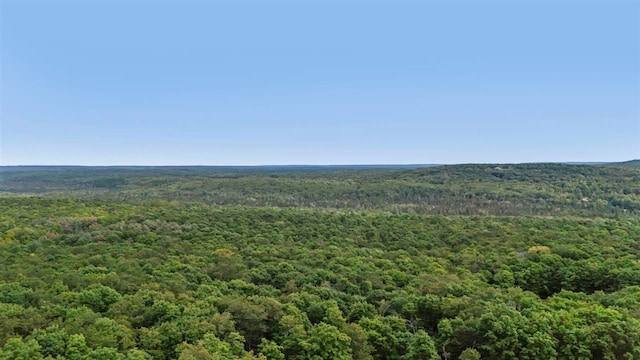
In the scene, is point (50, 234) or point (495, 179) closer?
point (50, 234)

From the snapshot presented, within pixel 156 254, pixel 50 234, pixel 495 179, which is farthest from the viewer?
pixel 495 179

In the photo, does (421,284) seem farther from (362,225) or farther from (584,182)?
(584,182)

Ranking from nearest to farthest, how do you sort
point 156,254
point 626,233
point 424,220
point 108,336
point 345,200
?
point 108,336 → point 156,254 → point 626,233 → point 424,220 → point 345,200

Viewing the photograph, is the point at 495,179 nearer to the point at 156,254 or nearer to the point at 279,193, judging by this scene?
the point at 279,193

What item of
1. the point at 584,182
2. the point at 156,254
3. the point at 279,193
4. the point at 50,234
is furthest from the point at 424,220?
the point at 584,182

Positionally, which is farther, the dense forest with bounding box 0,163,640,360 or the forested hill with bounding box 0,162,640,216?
the forested hill with bounding box 0,162,640,216

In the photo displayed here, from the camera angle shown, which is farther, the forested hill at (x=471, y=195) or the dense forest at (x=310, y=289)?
the forested hill at (x=471, y=195)

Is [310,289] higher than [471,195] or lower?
higher

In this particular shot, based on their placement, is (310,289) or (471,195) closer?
(310,289)
